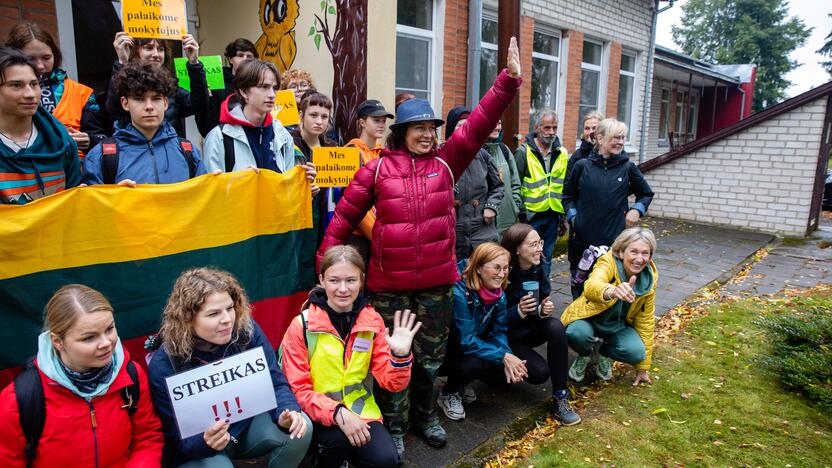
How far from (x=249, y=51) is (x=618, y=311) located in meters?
3.63

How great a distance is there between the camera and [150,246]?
2.79 m

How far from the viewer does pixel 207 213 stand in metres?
3.02

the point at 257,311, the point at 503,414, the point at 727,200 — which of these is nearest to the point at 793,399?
the point at 503,414

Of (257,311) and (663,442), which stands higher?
(257,311)

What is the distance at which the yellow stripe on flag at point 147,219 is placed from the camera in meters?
2.41

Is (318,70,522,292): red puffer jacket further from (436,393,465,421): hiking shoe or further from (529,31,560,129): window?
(529,31,560,129): window

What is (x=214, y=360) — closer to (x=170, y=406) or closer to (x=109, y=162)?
(x=170, y=406)

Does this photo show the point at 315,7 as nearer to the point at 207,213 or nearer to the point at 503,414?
the point at 207,213

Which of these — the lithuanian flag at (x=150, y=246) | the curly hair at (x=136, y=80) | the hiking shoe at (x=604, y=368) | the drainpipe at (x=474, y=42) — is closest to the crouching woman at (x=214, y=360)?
the lithuanian flag at (x=150, y=246)

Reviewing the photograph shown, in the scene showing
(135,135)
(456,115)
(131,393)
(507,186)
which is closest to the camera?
(131,393)

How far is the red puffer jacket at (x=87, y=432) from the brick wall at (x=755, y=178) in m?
12.0

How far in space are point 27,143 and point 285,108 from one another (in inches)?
65.2

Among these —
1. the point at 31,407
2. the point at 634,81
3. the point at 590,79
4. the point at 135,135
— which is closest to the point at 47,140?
the point at 135,135

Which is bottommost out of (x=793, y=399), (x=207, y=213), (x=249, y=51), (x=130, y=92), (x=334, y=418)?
(x=793, y=399)
